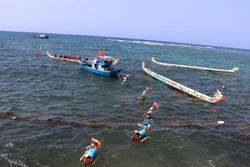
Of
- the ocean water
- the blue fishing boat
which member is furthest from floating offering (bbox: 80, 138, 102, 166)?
the blue fishing boat

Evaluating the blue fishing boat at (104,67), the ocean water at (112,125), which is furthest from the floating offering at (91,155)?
the blue fishing boat at (104,67)

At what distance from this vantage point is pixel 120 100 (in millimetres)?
29156

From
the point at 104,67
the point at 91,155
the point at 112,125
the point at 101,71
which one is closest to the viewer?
the point at 91,155

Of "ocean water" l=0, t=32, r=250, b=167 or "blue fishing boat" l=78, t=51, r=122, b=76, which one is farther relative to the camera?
"blue fishing boat" l=78, t=51, r=122, b=76

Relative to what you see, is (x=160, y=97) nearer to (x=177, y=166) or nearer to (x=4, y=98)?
(x=177, y=166)

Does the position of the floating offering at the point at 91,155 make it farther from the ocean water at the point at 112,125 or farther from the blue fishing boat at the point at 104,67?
the blue fishing boat at the point at 104,67

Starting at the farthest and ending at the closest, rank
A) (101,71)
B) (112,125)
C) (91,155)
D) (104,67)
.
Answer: (101,71) → (104,67) → (112,125) → (91,155)

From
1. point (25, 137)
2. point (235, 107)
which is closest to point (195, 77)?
point (235, 107)

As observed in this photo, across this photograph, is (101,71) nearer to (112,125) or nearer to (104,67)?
(104,67)

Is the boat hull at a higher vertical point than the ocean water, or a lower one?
higher

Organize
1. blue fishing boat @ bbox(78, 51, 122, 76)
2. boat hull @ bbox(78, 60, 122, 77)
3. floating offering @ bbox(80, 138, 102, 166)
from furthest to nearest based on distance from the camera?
blue fishing boat @ bbox(78, 51, 122, 76), boat hull @ bbox(78, 60, 122, 77), floating offering @ bbox(80, 138, 102, 166)

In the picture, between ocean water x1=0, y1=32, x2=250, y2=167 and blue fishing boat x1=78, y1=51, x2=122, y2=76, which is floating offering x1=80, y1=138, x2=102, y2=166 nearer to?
ocean water x1=0, y1=32, x2=250, y2=167

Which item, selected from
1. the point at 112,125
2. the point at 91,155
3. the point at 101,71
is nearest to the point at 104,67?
the point at 101,71

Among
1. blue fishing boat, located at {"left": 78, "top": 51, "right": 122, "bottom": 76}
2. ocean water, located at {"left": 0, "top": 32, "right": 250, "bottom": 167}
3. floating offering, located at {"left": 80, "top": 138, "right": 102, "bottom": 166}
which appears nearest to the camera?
floating offering, located at {"left": 80, "top": 138, "right": 102, "bottom": 166}
